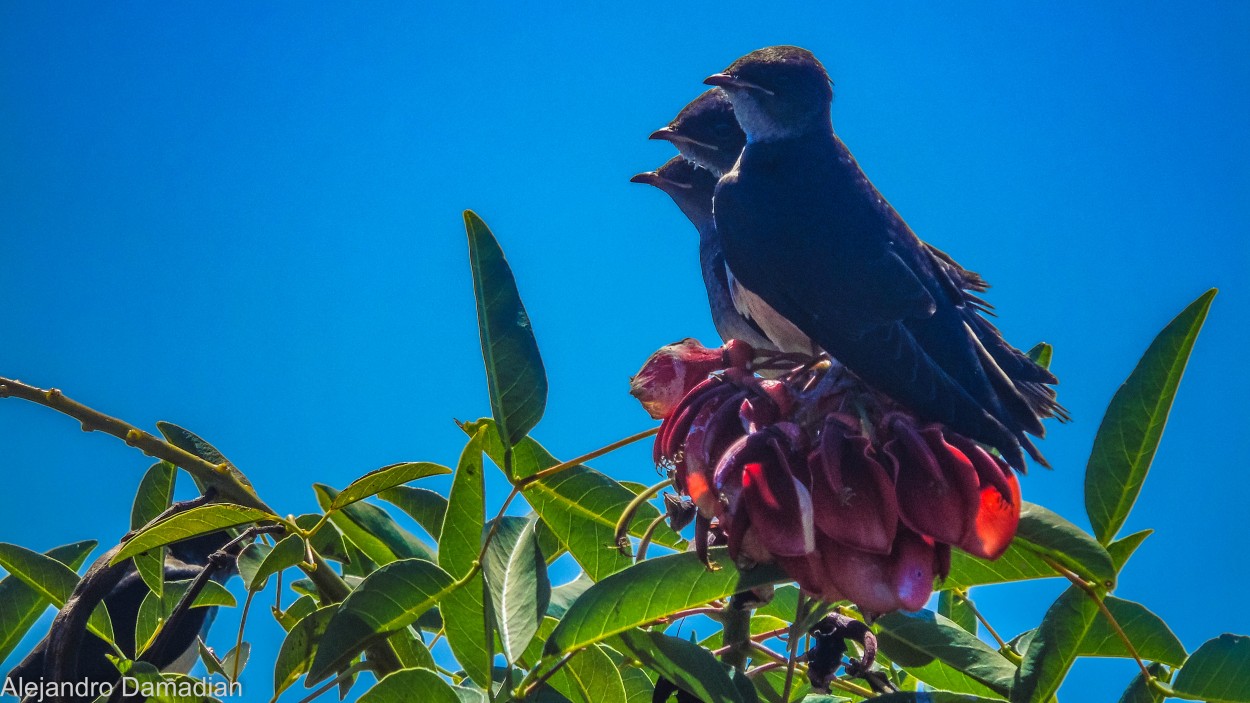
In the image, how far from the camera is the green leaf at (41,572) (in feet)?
5.07

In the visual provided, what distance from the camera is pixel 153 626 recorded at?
1624mm

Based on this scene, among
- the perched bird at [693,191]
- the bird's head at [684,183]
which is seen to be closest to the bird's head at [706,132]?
the perched bird at [693,191]

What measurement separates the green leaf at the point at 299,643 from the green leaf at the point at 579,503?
289 mm

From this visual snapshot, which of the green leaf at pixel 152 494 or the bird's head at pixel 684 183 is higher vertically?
the bird's head at pixel 684 183

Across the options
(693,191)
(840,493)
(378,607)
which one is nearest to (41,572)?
(378,607)

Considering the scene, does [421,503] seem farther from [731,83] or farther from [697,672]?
[731,83]

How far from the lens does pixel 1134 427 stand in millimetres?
1276

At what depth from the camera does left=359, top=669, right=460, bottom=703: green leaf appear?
3.65 feet

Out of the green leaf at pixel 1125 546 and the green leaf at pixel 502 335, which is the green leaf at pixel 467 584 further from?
the green leaf at pixel 1125 546

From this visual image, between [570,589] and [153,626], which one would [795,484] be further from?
[153,626]

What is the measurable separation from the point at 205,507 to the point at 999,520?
2.97 feet

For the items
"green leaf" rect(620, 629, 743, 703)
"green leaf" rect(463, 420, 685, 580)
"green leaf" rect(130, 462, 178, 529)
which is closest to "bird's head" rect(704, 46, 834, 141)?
"green leaf" rect(463, 420, 685, 580)

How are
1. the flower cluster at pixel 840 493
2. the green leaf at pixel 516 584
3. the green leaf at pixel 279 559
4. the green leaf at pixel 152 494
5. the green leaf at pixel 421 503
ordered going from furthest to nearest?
the green leaf at pixel 152 494, the green leaf at pixel 421 503, the green leaf at pixel 279 559, the green leaf at pixel 516 584, the flower cluster at pixel 840 493

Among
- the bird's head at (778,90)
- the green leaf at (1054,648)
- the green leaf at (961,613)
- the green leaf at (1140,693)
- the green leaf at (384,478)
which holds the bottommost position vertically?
the green leaf at (1140,693)
